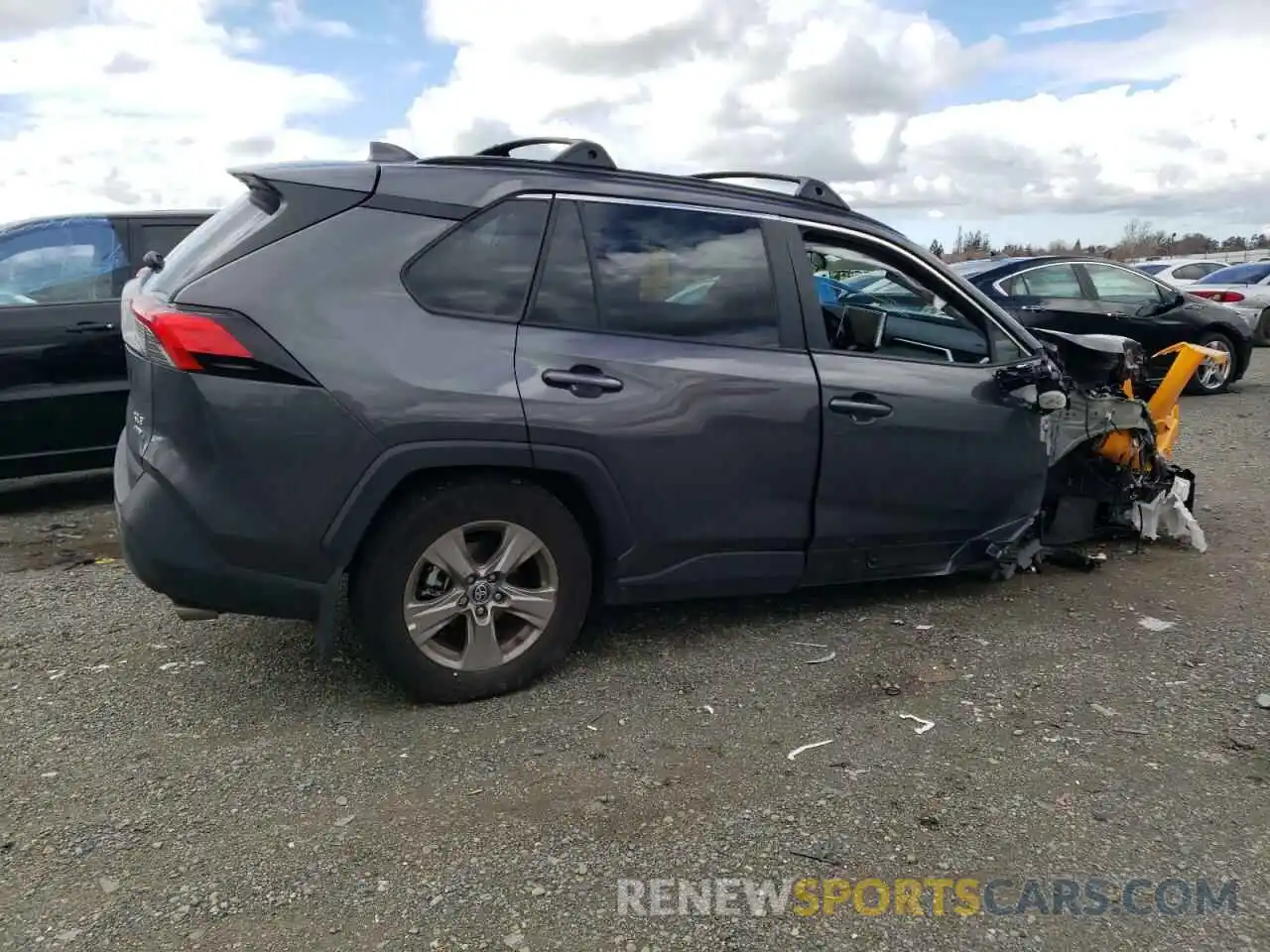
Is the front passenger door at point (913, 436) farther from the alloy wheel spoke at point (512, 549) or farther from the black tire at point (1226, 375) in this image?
the black tire at point (1226, 375)

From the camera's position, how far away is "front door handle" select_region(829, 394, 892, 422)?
396cm

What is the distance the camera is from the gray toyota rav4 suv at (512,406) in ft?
10.5

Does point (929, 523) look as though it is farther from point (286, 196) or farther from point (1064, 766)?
point (286, 196)

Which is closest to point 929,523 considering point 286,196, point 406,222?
point 406,222

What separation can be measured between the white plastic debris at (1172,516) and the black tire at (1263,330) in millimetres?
13241

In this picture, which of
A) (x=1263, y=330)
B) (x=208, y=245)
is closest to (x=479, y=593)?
(x=208, y=245)

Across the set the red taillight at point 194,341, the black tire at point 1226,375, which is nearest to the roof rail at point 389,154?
the red taillight at point 194,341

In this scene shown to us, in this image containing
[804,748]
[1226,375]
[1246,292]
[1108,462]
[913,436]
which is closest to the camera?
[804,748]

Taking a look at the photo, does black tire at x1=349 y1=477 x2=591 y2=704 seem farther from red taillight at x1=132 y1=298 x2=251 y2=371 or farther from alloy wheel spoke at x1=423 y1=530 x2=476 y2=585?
red taillight at x1=132 y1=298 x2=251 y2=371

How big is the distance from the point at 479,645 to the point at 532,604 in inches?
9.0

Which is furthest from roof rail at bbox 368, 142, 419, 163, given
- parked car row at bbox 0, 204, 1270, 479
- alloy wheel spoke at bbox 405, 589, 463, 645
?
parked car row at bbox 0, 204, 1270, 479

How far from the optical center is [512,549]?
3525 mm

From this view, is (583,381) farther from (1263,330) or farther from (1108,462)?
(1263,330)

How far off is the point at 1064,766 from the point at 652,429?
5.68ft
